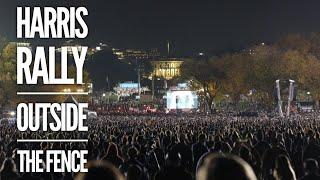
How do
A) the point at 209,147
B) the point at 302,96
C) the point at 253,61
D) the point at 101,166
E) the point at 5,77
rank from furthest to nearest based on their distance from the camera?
the point at 302,96
the point at 253,61
the point at 5,77
the point at 209,147
the point at 101,166

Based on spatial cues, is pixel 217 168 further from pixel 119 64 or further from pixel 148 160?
pixel 119 64

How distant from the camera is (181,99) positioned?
270ft

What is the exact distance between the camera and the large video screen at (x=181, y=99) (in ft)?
269

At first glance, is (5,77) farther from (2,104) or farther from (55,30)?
(55,30)

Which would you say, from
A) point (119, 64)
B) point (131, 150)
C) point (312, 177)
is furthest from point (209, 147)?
point (119, 64)

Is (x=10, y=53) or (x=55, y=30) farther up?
(x=10, y=53)

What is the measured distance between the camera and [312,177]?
7609mm

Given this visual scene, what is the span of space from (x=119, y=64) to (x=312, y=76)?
10003cm

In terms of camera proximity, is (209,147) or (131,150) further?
(209,147)

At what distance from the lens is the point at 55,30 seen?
14.2m

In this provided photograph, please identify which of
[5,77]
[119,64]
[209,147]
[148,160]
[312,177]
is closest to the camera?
[312,177]

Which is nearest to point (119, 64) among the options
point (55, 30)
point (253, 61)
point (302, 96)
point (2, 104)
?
point (302, 96)

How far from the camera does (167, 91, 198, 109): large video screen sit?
269 feet

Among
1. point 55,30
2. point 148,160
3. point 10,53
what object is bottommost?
point 148,160
